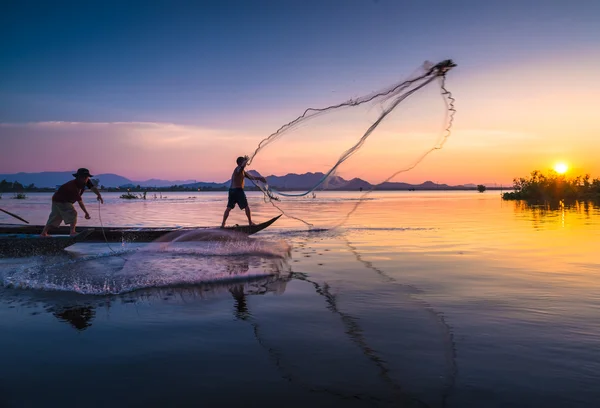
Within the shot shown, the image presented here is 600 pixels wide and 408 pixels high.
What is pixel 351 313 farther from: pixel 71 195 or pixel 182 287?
pixel 71 195

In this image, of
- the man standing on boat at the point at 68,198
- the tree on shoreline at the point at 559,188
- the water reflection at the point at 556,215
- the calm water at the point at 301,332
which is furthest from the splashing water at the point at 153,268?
the tree on shoreline at the point at 559,188

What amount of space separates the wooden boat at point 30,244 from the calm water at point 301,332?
5.91ft

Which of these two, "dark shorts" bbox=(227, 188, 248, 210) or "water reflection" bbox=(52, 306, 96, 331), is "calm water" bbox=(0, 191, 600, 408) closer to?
"water reflection" bbox=(52, 306, 96, 331)

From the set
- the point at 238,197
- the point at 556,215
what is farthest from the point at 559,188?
the point at 238,197

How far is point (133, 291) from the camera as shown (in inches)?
321

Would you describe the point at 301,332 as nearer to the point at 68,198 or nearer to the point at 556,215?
the point at 68,198

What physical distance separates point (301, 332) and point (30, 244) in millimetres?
10752

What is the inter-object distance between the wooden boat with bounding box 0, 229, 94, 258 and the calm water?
1802 mm

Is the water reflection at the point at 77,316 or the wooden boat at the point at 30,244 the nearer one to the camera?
the water reflection at the point at 77,316

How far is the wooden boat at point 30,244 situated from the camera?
13.0 m

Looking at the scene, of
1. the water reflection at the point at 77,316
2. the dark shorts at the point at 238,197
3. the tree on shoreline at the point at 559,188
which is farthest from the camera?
the tree on shoreline at the point at 559,188

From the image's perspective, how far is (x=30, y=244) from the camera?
1320cm

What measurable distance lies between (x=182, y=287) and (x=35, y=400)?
4471 mm

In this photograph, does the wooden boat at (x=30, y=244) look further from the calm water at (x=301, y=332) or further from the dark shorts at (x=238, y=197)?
the dark shorts at (x=238, y=197)
